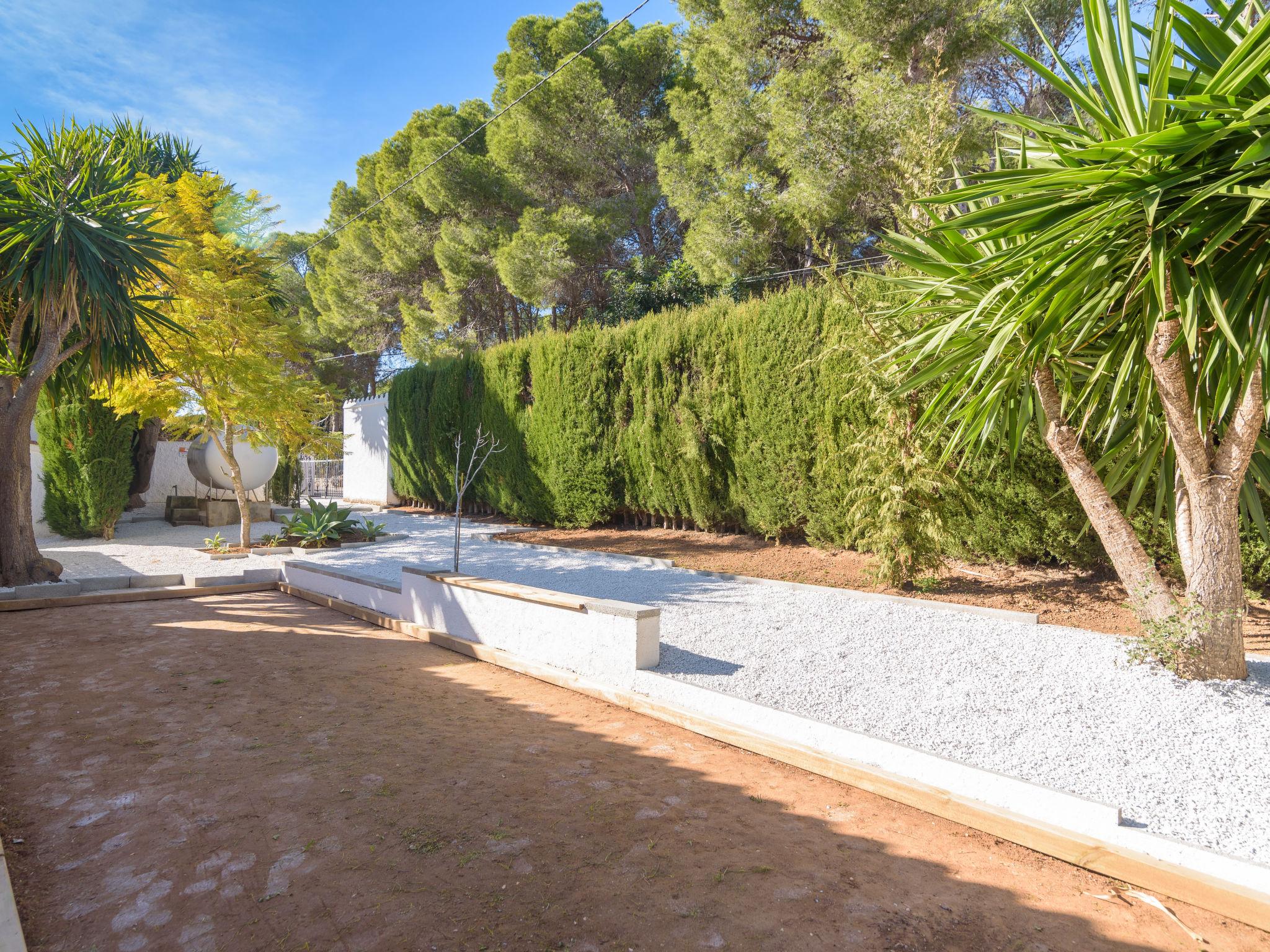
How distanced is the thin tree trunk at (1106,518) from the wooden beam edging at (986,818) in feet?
7.50

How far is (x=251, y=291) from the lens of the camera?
1026 centimetres

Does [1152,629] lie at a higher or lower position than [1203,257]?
lower

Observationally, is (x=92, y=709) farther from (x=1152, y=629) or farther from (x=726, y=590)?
(x=1152, y=629)

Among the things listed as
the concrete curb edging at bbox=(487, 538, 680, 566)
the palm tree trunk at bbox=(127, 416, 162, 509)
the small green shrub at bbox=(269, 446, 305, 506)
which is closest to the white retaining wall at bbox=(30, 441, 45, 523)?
the palm tree trunk at bbox=(127, 416, 162, 509)

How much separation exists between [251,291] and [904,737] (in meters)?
10.9

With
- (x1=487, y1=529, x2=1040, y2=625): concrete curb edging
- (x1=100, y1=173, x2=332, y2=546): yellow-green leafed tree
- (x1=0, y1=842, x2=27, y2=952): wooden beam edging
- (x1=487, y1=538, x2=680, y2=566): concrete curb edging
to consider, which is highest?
(x1=100, y1=173, x2=332, y2=546): yellow-green leafed tree

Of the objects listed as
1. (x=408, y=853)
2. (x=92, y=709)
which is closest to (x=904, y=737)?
(x=408, y=853)

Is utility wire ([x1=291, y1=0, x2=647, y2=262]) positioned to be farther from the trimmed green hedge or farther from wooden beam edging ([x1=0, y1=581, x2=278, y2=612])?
wooden beam edging ([x1=0, y1=581, x2=278, y2=612])

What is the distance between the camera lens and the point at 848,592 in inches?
241

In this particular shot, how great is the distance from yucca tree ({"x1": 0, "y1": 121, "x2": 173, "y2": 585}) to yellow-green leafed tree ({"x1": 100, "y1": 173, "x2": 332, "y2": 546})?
0.85 m

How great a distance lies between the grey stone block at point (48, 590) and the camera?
7.50 meters

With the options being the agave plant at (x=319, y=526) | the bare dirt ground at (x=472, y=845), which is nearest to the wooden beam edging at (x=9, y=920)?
the bare dirt ground at (x=472, y=845)

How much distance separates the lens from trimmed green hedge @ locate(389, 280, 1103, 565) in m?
6.18

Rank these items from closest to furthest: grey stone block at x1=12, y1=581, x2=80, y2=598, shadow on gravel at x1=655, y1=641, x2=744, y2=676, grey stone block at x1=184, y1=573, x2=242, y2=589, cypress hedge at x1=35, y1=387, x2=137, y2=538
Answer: shadow on gravel at x1=655, y1=641, x2=744, y2=676 → grey stone block at x1=12, y1=581, x2=80, y2=598 → grey stone block at x1=184, y1=573, x2=242, y2=589 → cypress hedge at x1=35, y1=387, x2=137, y2=538
